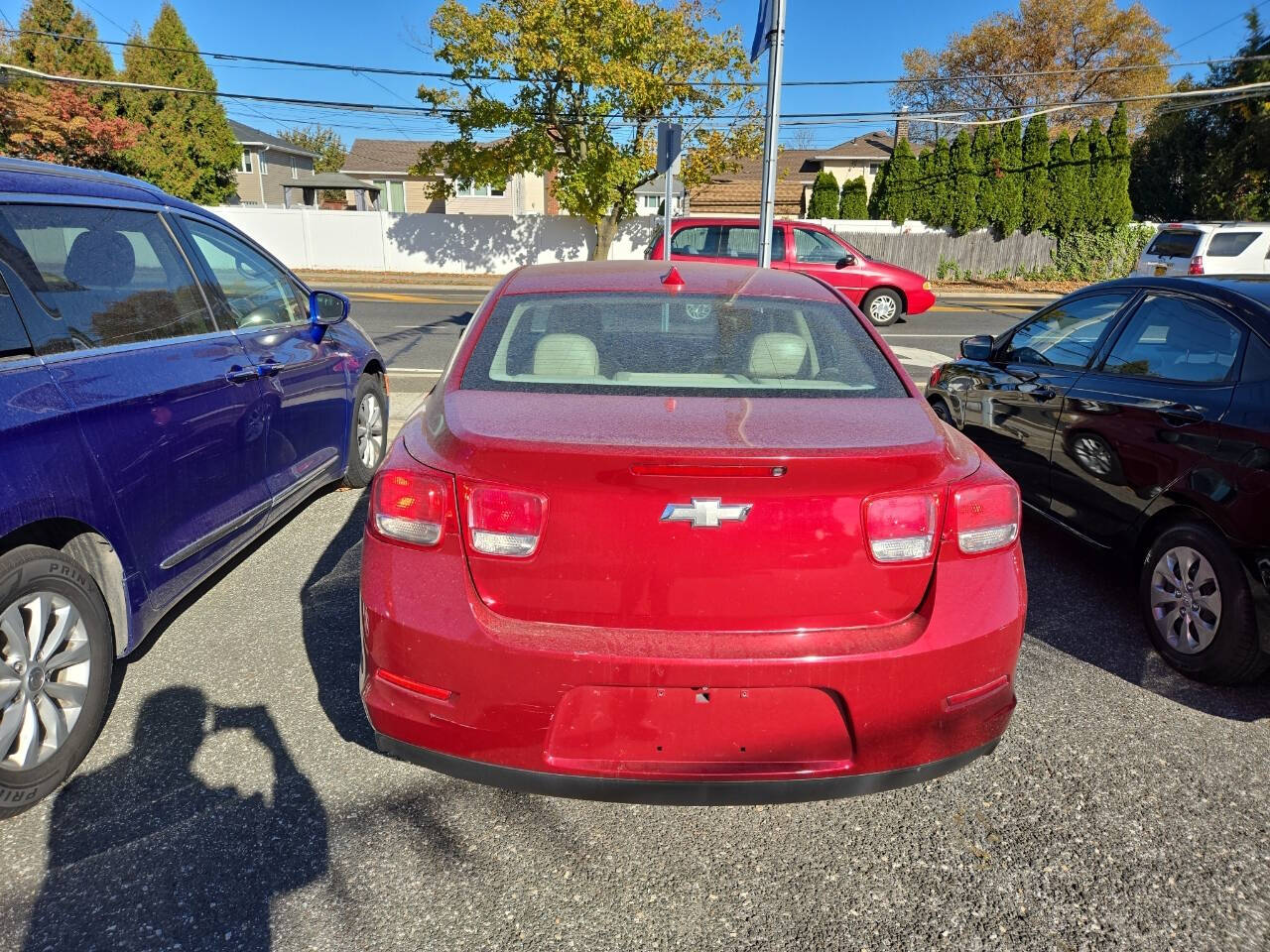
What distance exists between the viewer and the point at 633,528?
193 centimetres

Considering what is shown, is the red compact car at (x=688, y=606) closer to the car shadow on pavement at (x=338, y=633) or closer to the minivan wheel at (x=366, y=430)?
the car shadow on pavement at (x=338, y=633)

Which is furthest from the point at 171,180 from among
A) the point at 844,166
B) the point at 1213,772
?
the point at 1213,772

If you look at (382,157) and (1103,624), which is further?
(382,157)

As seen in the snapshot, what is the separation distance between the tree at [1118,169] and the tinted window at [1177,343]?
2881 centimetres

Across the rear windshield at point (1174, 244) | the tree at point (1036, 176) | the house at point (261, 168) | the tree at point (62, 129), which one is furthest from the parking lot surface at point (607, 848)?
the house at point (261, 168)

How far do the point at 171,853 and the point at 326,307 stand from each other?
312 cm

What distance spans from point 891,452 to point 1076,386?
2536 mm

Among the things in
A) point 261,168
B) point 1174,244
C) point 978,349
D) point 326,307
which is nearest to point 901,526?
point 978,349

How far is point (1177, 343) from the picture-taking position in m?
3.60

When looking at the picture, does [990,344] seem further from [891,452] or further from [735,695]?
[735,695]

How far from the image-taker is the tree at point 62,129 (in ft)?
96.7

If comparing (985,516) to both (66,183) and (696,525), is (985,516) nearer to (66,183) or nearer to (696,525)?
(696,525)

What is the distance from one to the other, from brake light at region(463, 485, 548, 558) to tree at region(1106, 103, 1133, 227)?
31.8 metres

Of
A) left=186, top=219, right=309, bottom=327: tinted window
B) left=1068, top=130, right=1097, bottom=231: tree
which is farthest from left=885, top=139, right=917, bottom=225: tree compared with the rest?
left=186, top=219, right=309, bottom=327: tinted window
